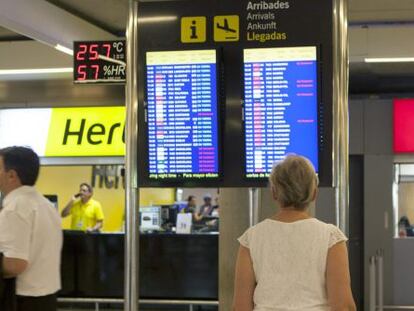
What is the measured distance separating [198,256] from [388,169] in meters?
2.84

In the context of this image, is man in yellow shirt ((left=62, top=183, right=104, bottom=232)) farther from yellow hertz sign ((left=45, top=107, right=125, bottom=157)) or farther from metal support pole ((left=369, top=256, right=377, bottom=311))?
metal support pole ((left=369, top=256, right=377, bottom=311))

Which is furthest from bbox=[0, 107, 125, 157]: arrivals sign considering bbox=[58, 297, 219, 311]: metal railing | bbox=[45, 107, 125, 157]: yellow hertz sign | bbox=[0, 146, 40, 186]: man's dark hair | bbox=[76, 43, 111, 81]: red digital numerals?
bbox=[0, 146, 40, 186]: man's dark hair

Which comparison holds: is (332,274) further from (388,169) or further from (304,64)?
(388,169)

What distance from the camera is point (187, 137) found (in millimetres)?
3566

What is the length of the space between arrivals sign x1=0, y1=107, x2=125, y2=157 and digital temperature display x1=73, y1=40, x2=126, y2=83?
4.64 metres

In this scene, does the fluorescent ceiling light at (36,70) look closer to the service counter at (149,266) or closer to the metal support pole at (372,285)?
the service counter at (149,266)

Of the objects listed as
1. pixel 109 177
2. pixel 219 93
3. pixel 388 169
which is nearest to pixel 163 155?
pixel 219 93

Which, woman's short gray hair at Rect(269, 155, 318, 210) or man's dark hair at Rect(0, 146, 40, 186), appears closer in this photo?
woman's short gray hair at Rect(269, 155, 318, 210)

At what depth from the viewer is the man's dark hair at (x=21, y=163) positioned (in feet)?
10.6

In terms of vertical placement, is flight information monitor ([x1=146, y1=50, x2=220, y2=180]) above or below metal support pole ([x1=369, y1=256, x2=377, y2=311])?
above

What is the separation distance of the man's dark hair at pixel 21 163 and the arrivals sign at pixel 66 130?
7104mm

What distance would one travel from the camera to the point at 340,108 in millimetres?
3400

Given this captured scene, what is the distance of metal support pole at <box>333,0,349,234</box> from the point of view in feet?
11.1

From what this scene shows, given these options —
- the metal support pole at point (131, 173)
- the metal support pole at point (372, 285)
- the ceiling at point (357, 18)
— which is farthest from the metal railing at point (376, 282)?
the metal support pole at point (131, 173)
